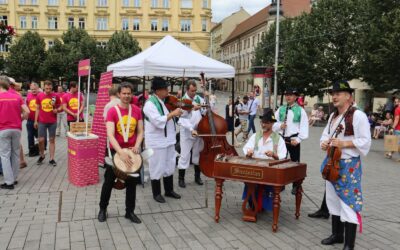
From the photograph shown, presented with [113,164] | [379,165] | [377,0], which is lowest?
[379,165]

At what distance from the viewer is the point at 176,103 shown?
639 cm

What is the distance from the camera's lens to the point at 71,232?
462 cm

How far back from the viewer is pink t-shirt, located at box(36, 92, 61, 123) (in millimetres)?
8312

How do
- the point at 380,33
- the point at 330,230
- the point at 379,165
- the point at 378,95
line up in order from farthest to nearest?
the point at 378,95, the point at 380,33, the point at 379,165, the point at 330,230

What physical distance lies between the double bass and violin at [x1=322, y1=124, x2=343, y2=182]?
2362mm

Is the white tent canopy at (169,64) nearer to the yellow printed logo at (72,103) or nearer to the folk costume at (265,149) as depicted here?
the yellow printed logo at (72,103)

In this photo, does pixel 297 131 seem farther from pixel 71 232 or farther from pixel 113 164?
pixel 71 232

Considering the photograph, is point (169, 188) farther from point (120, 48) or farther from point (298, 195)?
point (120, 48)

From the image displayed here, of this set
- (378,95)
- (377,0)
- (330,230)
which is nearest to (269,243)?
(330,230)

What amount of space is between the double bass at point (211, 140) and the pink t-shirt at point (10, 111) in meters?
3.14

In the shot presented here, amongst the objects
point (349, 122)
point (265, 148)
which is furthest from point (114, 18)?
point (349, 122)

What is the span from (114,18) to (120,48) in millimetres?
14871

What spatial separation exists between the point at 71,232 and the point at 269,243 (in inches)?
95.2

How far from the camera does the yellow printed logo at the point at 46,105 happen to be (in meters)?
8.30
